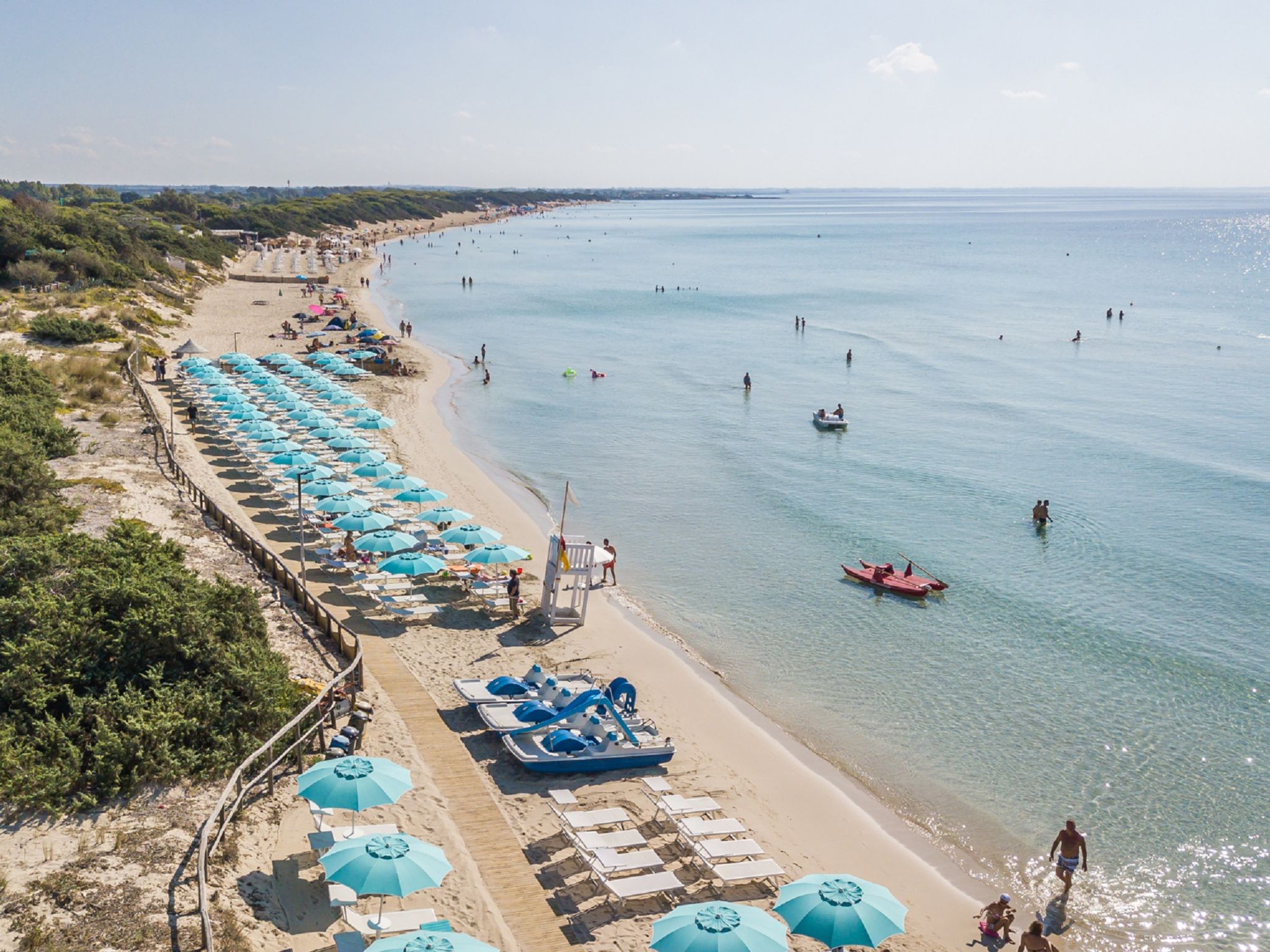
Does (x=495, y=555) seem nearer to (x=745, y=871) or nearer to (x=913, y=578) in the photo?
(x=745, y=871)

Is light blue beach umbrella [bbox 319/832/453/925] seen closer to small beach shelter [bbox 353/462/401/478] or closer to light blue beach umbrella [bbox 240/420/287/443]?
small beach shelter [bbox 353/462/401/478]

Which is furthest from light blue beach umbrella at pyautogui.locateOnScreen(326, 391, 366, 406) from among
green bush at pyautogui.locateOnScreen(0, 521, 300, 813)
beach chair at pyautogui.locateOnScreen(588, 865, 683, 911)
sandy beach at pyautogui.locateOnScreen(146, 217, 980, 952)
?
beach chair at pyautogui.locateOnScreen(588, 865, 683, 911)

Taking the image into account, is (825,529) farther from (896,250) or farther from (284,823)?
(896,250)

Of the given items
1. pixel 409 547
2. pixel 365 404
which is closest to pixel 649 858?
pixel 409 547

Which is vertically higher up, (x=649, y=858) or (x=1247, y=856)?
(x=649, y=858)

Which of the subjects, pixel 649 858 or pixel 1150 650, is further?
pixel 1150 650
